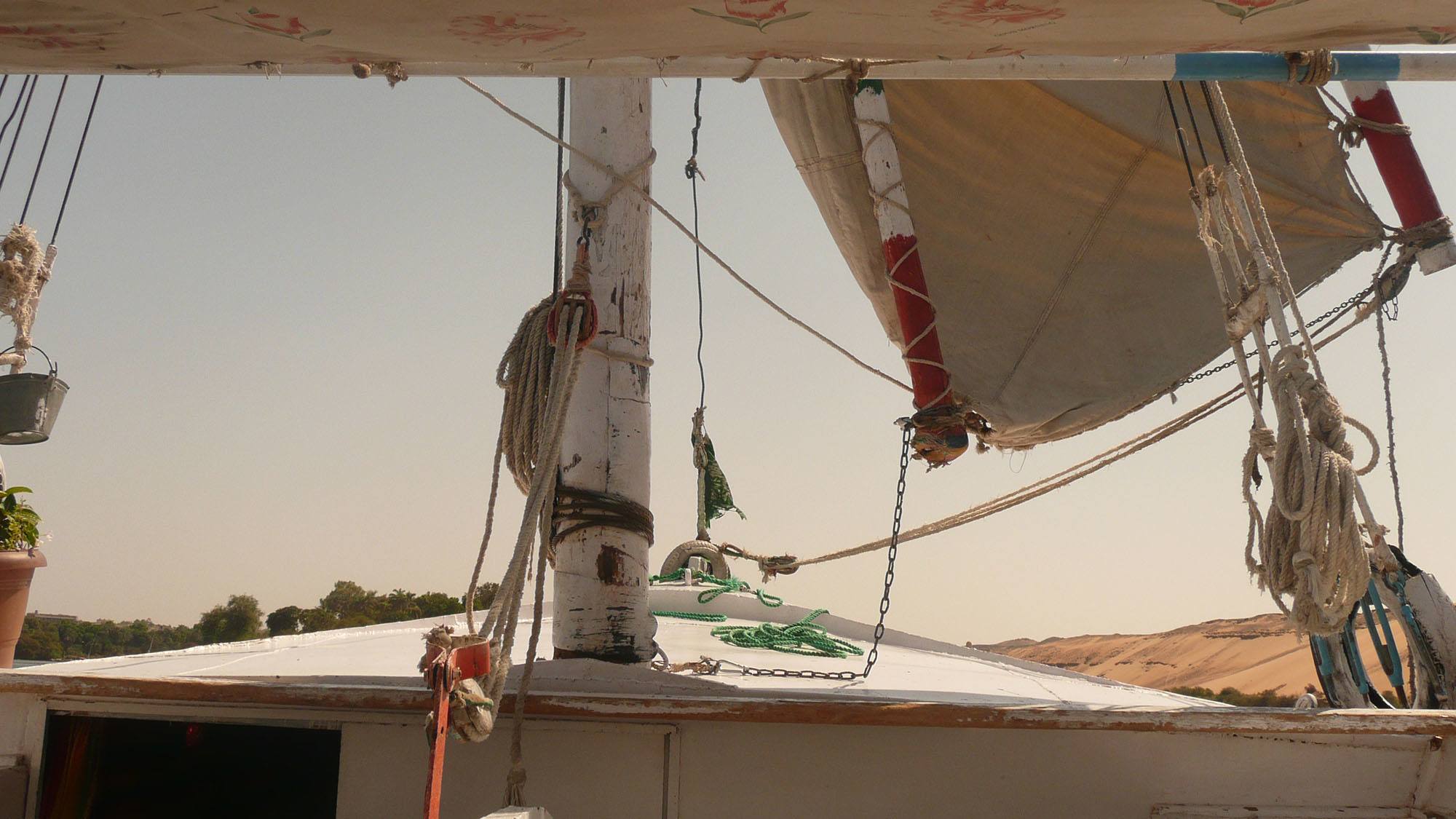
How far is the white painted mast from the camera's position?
2.96m

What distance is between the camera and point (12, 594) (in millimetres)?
3746

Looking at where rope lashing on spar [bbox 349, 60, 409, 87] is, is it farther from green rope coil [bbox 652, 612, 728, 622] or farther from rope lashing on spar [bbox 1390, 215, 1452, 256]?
rope lashing on spar [bbox 1390, 215, 1452, 256]

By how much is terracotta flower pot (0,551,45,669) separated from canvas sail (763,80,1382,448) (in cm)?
456

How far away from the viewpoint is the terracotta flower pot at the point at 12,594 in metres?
3.68

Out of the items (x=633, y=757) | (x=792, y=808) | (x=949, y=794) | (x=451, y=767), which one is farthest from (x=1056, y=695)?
(x=451, y=767)

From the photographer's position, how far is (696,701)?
2.50 metres

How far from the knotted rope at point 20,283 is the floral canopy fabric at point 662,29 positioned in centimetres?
401

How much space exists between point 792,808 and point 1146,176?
205 inches

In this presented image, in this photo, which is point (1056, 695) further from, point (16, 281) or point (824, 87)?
point (16, 281)

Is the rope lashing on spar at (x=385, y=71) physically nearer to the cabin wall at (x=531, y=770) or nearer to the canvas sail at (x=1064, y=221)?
the cabin wall at (x=531, y=770)

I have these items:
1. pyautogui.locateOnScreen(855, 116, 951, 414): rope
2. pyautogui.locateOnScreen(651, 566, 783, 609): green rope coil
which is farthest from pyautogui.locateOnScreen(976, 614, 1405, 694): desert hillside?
pyautogui.locateOnScreen(855, 116, 951, 414): rope

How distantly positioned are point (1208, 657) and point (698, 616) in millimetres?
22030

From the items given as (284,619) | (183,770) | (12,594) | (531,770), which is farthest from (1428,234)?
(284,619)

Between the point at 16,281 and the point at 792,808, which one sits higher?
the point at 16,281
